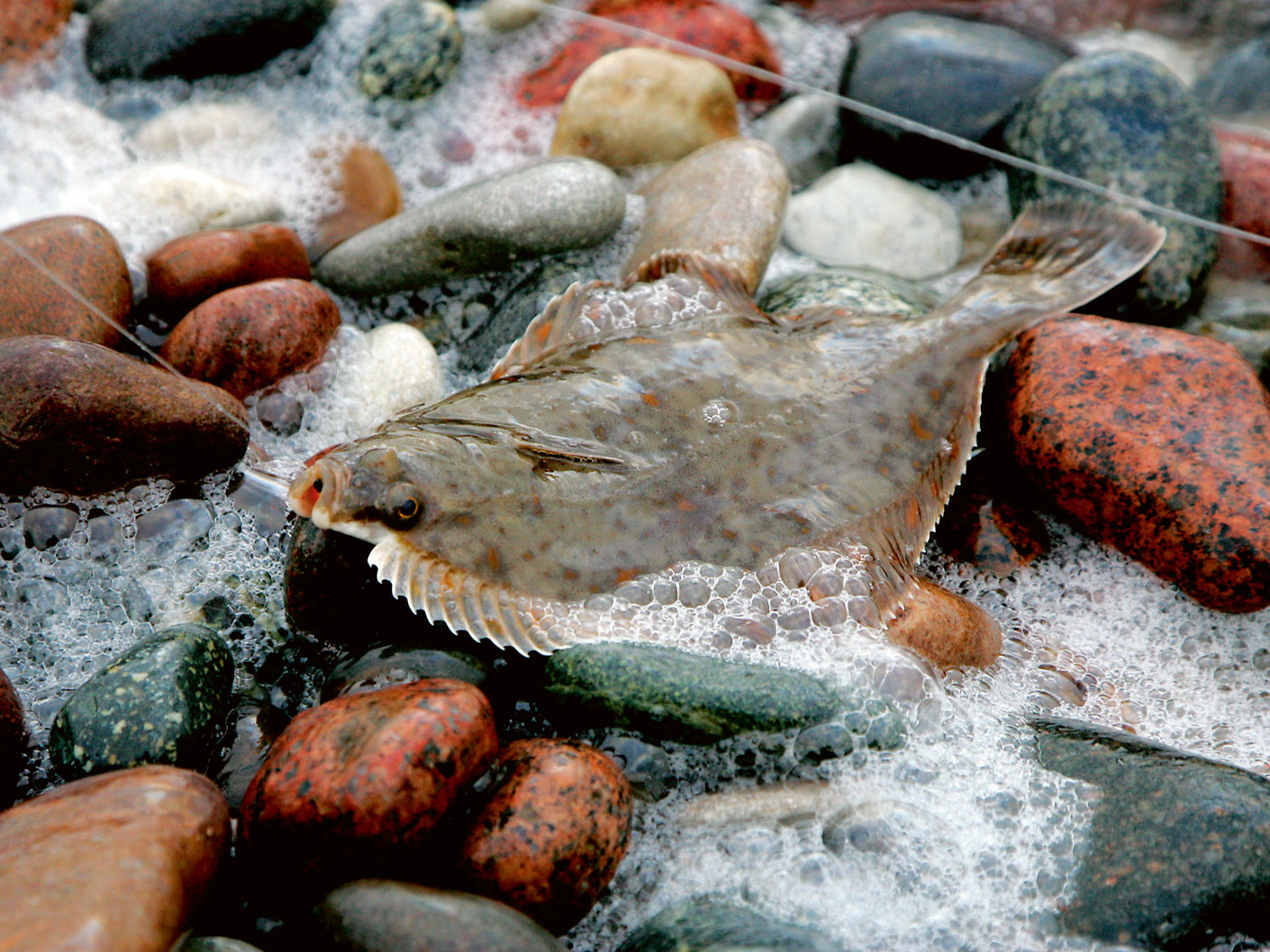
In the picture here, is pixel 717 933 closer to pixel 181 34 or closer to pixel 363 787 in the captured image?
pixel 363 787

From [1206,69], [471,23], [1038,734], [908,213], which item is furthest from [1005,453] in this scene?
[471,23]

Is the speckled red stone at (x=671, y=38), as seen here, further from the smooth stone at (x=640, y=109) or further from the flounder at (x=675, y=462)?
the flounder at (x=675, y=462)

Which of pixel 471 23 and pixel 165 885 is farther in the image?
pixel 471 23

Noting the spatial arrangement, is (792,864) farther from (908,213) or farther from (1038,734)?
(908,213)

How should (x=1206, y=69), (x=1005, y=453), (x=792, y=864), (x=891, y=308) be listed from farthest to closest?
1. (x=1206, y=69)
2. (x=891, y=308)
3. (x=1005, y=453)
4. (x=792, y=864)

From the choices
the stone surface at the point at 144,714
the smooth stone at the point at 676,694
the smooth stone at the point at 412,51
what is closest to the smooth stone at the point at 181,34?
the smooth stone at the point at 412,51

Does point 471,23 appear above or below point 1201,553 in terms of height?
above

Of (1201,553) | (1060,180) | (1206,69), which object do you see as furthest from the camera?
(1206,69)

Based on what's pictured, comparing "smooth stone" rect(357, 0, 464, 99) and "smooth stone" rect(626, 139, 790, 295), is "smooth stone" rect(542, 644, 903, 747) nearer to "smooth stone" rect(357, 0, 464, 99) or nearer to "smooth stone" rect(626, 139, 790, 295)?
"smooth stone" rect(626, 139, 790, 295)

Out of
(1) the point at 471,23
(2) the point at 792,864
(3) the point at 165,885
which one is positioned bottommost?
(2) the point at 792,864
